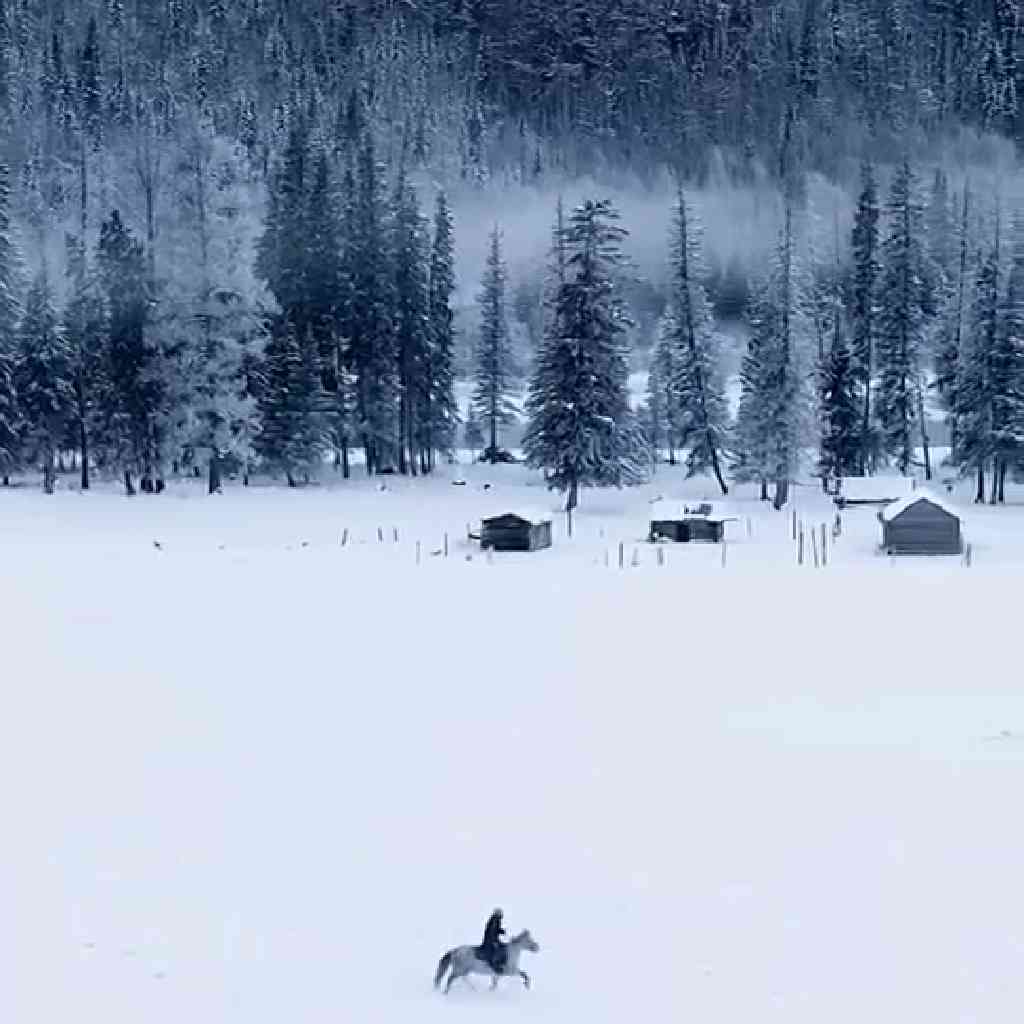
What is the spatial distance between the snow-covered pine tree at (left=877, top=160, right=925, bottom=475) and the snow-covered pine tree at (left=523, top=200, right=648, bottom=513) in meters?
17.4

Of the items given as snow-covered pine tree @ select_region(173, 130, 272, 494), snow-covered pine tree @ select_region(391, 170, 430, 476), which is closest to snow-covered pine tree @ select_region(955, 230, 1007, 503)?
snow-covered pine tree @ select_region(391, 170, 430, 476)

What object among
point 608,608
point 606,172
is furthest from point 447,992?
point 606,172

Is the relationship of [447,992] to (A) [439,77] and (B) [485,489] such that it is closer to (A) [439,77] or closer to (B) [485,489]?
(B) [485,489]

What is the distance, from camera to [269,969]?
11086mm

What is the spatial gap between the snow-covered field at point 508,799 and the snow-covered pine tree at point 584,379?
798 inches

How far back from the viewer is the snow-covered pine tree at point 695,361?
60.7m

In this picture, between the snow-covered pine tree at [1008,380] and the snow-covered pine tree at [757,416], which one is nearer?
the snow-covered pine tree at [1008,380]

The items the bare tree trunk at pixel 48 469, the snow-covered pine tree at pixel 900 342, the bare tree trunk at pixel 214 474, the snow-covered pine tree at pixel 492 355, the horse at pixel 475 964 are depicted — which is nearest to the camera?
the horse at pixel 475 964

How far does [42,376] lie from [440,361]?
69.4ft

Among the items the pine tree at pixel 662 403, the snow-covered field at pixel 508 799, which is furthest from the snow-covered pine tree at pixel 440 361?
the snow-covered field at pixel 508 799

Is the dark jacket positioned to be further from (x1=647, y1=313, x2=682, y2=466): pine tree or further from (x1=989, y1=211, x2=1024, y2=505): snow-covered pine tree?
(x1=647, y1=313, x2=682, y2=466): pine tree

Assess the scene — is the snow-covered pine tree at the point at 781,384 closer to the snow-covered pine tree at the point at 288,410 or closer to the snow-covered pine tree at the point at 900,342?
the snow-covered pine tree at the point at 900,342

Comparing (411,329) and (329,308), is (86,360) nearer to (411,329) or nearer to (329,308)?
(329,308)

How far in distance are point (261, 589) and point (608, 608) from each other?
332 inches
